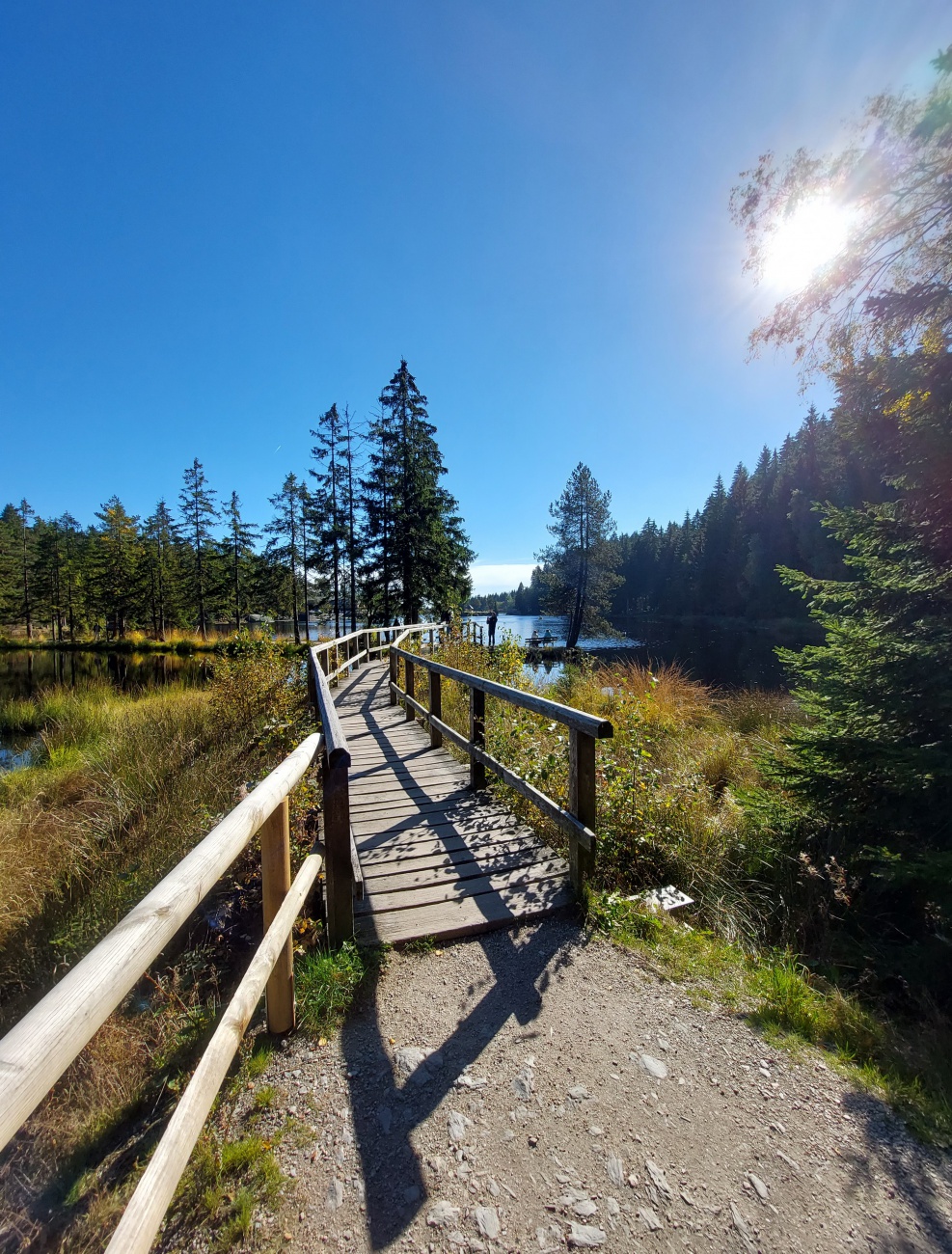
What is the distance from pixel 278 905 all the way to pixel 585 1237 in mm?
1470

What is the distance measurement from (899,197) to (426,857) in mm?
7747

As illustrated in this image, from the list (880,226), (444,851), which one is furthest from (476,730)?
(880,226)

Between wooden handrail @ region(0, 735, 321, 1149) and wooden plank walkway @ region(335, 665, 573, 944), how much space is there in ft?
5.78

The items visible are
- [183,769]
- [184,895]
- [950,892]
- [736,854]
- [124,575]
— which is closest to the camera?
[184,895]

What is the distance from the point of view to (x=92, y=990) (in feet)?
2.85

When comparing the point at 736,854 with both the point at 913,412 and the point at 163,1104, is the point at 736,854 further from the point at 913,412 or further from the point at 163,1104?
the point at 163,1104

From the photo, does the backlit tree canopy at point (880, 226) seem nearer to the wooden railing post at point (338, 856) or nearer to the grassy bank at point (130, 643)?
the wooden railing post at point (338, 856)

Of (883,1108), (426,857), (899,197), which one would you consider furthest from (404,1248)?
(899,197)

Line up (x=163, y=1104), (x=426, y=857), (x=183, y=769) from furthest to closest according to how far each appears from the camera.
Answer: (x=183, y=769), (x=426, y=857), (x=163, y=1104)

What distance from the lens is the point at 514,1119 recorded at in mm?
1826

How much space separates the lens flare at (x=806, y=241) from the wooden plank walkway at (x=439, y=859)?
6973mm

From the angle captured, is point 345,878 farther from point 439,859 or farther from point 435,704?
point 435,704

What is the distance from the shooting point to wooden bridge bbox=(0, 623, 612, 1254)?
0.86m

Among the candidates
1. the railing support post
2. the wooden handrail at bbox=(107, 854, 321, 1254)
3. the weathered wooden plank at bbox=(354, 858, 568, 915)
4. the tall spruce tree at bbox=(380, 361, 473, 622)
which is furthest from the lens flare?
the tall spruce tree at bbox=(380, 361, 473, 622)
